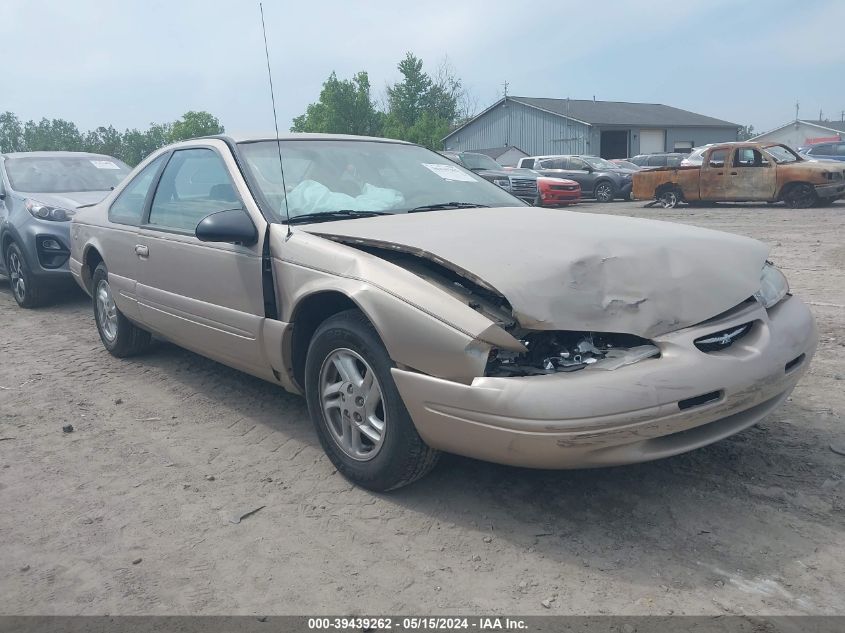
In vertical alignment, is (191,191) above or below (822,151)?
above

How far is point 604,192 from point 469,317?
20946 millimetres

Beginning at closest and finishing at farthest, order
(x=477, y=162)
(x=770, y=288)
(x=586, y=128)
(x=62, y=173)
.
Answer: (x=770, y=288)
(x=62, y=173)
(x=477, y=162)
(x=586, y=128)

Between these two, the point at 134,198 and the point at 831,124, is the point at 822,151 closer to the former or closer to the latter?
the point at 134,198

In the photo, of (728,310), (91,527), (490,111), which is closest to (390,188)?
(728,310)

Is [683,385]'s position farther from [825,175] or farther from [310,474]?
[825,175]

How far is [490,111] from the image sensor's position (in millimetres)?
48781

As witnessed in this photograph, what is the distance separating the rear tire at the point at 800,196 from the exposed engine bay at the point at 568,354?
1523 cm

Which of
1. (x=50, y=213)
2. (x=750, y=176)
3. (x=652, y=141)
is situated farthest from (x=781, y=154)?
(x=652, y=141)

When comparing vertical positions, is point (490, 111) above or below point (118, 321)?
above

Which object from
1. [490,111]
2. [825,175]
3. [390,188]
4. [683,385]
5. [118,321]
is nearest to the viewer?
[683,385]

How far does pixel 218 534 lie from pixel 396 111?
5702cm

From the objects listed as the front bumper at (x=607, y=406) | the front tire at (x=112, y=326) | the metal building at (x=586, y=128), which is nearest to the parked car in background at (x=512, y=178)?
the front tire at (x=112, y=326)

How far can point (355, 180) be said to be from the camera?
4.06 m

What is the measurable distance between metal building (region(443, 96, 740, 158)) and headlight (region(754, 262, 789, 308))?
40.8 meters
